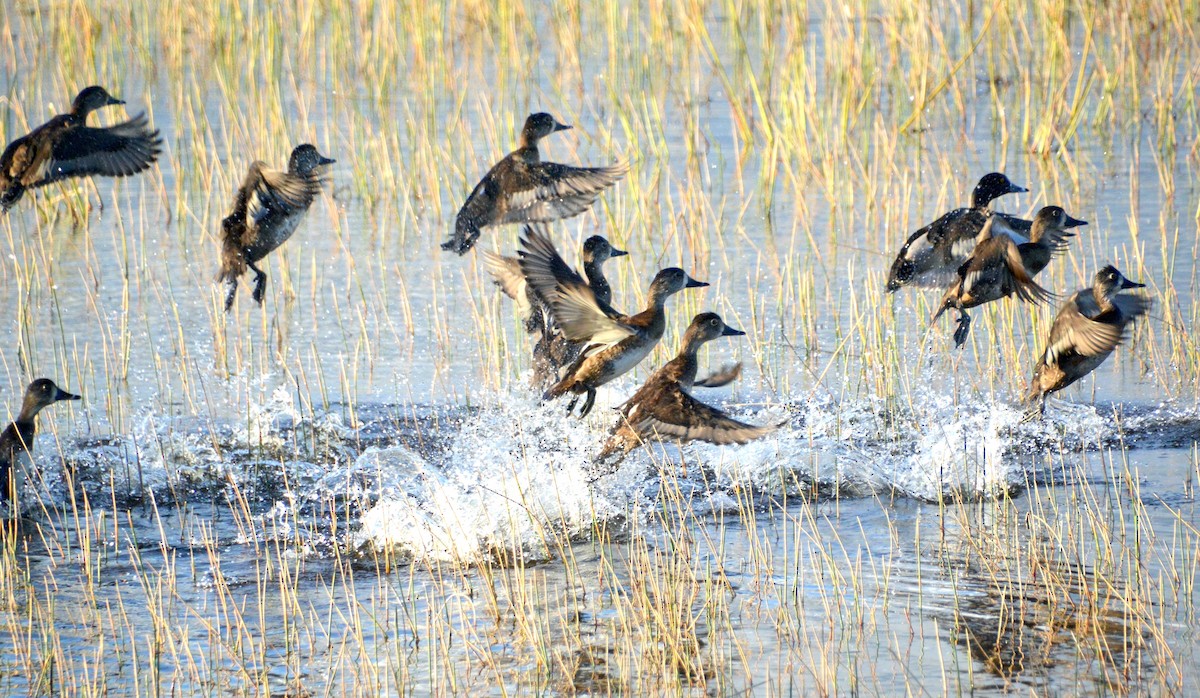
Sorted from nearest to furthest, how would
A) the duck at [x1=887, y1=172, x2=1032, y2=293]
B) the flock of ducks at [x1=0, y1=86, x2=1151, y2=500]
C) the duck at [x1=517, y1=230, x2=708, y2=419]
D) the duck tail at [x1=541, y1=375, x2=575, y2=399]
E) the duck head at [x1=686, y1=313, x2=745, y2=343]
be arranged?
the duck at [x1=517, y1=230, x2=708, y2=419], the flock of ducks at [x1=0, y1=86, x2=1151, y2=500], the duck head at [x1=686, y1=313, x2=745, y2=343], the duck tail at [x1=541, y1=375, x2=575, y2=399], the duck at [x1=887, y1=172, x2=1032, y2=293]

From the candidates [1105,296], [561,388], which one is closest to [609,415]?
[561,388]

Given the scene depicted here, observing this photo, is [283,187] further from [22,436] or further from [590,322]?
[590,322]

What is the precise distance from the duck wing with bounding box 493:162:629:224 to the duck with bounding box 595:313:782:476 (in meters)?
1.28

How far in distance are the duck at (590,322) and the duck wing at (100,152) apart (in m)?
2.31

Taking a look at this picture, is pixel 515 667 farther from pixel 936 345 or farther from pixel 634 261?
pixel 634 261

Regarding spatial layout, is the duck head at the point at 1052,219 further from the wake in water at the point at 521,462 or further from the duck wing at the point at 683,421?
the duck wing at the point at 683,421

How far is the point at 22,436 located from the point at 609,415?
2595mm

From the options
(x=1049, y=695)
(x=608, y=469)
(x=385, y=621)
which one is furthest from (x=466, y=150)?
(x=1049, y=695)

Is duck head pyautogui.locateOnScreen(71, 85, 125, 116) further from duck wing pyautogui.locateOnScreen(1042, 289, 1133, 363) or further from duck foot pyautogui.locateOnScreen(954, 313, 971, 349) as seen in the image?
duck wing pyautogui.locateOnScreen(1042, 289, 1133, 363)

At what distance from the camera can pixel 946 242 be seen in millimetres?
7047

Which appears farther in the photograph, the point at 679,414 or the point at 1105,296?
the point at 1105,296

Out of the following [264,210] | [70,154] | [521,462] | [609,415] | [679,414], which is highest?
[70,154]

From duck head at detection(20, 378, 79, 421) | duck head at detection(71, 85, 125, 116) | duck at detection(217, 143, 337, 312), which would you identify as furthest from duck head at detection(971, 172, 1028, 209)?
duck head at detection(71, 85, 125, 116)

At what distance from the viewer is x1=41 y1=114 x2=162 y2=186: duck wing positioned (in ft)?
24.1
